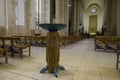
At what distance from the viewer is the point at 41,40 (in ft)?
30.0

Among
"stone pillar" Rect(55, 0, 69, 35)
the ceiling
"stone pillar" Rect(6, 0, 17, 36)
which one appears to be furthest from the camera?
the ceiling

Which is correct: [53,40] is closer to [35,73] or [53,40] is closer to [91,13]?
[35,73]

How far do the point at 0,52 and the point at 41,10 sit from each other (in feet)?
36.4

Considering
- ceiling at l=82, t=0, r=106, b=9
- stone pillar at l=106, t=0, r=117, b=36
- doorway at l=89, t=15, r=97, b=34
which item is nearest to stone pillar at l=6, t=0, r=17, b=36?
stone pillar at l=106, t=0, r=117, b=36

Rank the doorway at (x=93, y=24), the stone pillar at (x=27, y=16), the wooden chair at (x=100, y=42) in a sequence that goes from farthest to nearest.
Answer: the doorway at (x=93, y=24) → the stone pillar at (x=27, y=16) → the wooden chair at (x=100, y=42)

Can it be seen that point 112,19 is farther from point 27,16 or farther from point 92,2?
point 92,2

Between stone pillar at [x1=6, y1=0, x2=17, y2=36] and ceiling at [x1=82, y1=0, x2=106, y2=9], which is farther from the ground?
ceiling at [x1=82, y1=0, x2=106, y2=9]

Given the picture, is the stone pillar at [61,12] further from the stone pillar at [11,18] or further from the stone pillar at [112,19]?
the stone pillar at [11,18]

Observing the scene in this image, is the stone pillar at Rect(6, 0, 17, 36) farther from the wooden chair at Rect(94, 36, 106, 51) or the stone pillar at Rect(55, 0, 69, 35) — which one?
the stone pillar at Rect(55, 0, 69, 35)

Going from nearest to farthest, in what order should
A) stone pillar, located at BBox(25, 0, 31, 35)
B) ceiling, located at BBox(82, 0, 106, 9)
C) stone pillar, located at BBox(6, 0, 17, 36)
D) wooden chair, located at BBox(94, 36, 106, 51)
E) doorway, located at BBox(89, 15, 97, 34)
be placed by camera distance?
wooden chair, located at BBox(94, 36, 106, 51), stone pillar, located at BBox(6, 0, 17, 36), stone pillar, located at BBox(25, 0, 31, 35), ceiling, located at BBox(82, 0, 106, 9), doorway, located at BBox(89, 15, 97, 34)

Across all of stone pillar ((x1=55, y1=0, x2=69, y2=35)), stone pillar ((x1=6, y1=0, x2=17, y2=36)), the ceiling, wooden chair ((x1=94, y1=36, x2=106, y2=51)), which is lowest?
A: wooden chair ((x1=94, y1=36, x2=106, y2=51))

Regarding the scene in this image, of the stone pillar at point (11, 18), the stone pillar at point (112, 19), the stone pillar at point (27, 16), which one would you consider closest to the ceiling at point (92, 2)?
the stone pillar at point (112, 19)

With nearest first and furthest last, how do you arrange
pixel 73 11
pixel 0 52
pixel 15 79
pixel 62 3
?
pixel 15 79 < pixel 0 52 < pixel 62 3 < pixel 73 11

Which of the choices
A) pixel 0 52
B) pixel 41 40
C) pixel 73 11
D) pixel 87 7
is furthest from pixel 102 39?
pixel 87 7
